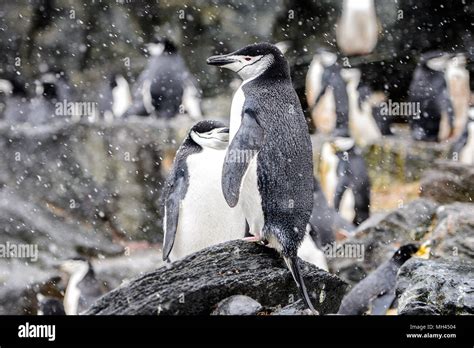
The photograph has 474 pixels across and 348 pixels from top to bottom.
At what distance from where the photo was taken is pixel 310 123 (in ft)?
14.7

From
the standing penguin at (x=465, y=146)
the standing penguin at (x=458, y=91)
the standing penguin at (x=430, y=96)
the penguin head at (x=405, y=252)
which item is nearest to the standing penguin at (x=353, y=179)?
the standing penguin at (x=430, y=96)

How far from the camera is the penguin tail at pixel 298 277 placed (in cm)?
251

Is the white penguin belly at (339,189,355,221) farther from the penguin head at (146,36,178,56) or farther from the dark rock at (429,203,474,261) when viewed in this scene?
the penguin head at (146,36,178,56)

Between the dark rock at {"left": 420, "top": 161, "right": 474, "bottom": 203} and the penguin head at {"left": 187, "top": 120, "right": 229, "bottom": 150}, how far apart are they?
1370 millimetres

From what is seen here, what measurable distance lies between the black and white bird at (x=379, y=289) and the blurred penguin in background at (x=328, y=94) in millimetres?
1367

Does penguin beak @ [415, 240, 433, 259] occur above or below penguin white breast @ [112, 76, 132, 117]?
below

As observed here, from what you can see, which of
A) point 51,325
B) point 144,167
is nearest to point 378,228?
point 144,167

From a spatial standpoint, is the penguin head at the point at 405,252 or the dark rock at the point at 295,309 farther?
the penguin head at the point at 405,252

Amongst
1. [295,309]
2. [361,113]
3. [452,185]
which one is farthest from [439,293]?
[361,113]

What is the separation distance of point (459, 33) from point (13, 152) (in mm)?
2241

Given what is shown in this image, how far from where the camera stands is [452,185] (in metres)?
3.81

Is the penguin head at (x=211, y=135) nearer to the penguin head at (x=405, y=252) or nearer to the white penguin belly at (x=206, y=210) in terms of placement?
the white penguin belly at (x=206, y=210)

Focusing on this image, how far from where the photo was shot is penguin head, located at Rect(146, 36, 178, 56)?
4.85m

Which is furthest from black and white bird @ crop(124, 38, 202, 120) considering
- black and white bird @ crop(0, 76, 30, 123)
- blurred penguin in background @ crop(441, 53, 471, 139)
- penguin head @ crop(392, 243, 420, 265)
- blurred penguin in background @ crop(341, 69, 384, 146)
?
penguin head @ crop(392, 243, 420, 265)
